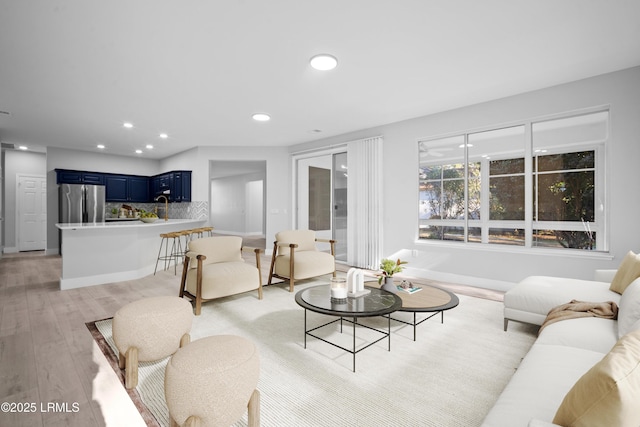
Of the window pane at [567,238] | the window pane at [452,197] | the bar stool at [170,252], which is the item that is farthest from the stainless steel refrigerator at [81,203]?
the window pane at [567,238]

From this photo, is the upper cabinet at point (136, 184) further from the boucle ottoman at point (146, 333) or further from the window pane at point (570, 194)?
the window pane at point (570, 194)

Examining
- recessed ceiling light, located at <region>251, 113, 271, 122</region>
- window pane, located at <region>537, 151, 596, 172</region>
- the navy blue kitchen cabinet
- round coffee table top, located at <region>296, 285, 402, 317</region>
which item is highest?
recessed ceiling light, located at <region>251, 113, 271, 122</region>

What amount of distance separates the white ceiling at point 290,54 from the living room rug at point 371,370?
2.66 meters

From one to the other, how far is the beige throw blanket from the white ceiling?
226 centimetres

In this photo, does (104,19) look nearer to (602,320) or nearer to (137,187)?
(602,320)

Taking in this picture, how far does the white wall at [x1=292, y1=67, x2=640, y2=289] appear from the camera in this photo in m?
3.38

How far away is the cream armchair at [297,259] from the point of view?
423 cm

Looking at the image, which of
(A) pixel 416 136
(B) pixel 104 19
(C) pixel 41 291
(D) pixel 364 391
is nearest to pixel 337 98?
(A) pixel 416 136

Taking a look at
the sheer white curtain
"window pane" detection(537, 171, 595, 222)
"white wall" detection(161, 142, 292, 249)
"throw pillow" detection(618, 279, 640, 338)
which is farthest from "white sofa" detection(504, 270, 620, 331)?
"white wall" detection(161, 142, 292, 249)

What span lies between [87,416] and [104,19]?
9.23 feet

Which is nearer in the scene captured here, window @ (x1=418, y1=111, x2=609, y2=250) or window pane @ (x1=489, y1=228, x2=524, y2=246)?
window @ (x1=418, y1=111, x2=609, y2=250)

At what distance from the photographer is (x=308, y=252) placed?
4559mm

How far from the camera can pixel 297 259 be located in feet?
14.0

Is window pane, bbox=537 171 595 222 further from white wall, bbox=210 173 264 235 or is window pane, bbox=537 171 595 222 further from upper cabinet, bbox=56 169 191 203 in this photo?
white wall, bbox=210 173 264 235
